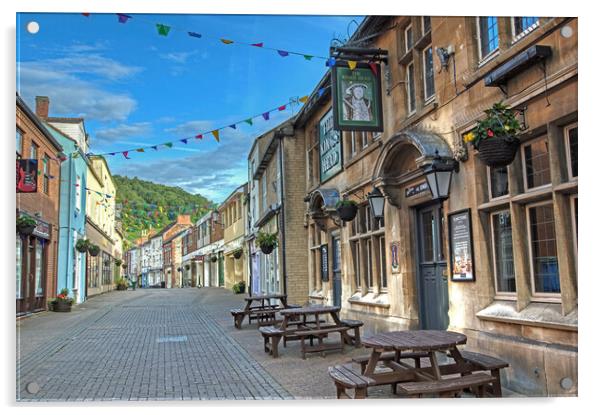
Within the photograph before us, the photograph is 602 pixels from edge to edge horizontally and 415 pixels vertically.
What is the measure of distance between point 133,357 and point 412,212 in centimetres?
531

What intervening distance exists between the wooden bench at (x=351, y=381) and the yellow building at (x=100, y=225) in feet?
72.8

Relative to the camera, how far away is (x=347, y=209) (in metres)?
11.9

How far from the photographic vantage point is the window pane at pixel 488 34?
716 centimetres

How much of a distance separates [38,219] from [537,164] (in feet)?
51.6

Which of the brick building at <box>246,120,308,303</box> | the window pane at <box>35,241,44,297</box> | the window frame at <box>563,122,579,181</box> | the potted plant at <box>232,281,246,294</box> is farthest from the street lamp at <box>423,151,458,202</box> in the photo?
the potted plant at <box>232,281,246,294</box>

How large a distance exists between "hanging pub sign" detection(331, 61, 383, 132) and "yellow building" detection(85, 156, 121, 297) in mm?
18802

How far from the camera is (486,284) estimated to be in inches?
282

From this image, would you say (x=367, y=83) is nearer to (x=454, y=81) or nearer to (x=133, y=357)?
(x=454, y=81)

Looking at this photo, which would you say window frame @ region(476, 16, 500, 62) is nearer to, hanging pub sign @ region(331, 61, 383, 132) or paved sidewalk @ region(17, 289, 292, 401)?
hanging pub sign @ region(331, 61, 383, 132)

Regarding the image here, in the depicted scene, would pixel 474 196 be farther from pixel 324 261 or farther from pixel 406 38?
pixel 324 261

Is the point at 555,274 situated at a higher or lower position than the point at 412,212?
lower

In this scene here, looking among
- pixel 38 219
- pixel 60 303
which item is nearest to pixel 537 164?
pixel 38 219
